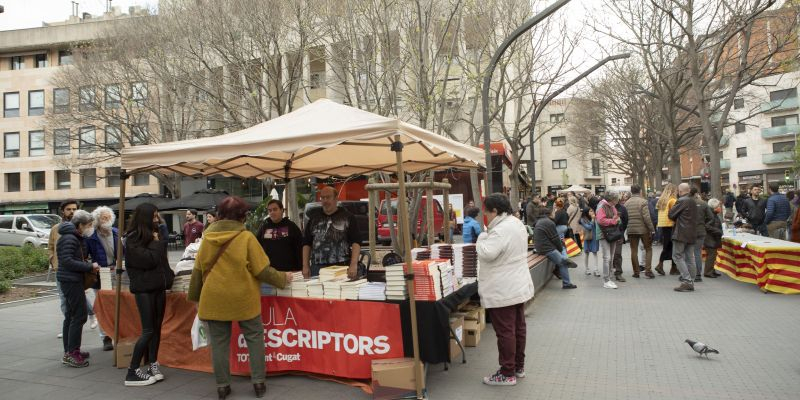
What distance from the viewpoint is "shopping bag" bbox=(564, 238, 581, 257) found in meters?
15.1

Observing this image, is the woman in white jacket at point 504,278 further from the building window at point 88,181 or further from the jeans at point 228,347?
the building window at point 88,181

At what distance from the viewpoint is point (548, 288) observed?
1027 centimetres

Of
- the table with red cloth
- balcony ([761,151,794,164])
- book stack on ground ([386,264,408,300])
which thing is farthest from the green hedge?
balcony ([761,151,794,164])

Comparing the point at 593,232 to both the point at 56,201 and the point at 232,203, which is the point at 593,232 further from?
the point at 56,201

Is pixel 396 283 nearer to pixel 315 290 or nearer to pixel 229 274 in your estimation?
pixel 315 290

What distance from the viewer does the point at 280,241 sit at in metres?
6.28

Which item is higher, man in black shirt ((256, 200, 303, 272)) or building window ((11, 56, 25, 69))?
building window ((11, 56, 25, 69))

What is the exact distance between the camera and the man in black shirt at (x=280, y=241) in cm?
627

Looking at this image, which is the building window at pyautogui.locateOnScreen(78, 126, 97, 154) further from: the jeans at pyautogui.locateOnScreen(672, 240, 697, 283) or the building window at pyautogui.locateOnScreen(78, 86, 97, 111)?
the jeans at pyautogui.locateOnScreen(672, 240, 697, 283)

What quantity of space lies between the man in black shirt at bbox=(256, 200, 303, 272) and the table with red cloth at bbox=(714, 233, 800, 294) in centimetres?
756

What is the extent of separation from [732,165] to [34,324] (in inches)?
2687

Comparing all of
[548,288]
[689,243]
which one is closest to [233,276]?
[548,288]

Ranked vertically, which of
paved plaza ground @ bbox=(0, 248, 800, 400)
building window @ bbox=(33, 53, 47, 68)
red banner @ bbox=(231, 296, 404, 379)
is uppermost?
building window @ bbox=(33, 53, 47, 68)

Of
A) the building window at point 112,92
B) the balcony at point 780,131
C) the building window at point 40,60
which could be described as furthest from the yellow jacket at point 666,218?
the balcony at point 780,131
